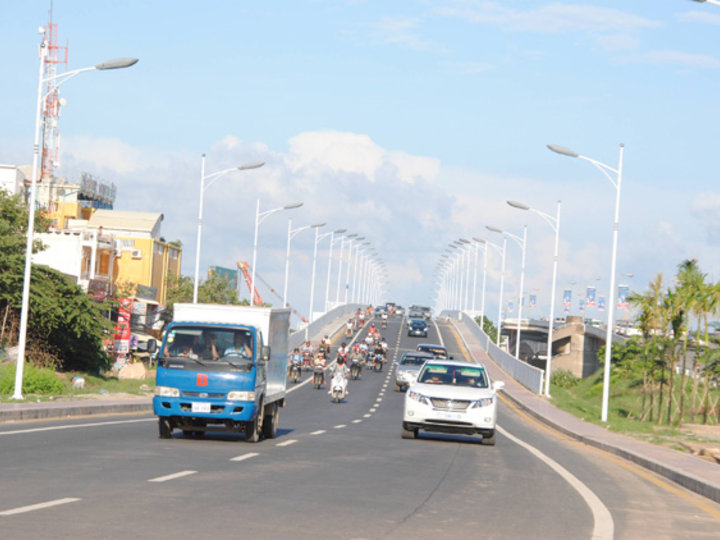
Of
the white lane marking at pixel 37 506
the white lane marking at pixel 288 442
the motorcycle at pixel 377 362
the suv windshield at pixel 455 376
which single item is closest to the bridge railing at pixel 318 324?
the motorcycle at pixel 377 362

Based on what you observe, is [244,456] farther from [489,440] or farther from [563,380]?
[563,380]

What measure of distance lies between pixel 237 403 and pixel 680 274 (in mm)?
23017

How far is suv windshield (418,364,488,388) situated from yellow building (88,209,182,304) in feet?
202

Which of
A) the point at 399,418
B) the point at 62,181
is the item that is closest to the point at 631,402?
the point at 399,418

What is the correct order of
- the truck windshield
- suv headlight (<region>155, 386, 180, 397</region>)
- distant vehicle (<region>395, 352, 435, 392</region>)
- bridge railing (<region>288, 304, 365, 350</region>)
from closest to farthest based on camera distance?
1. suv headlight (<region>155, 386, 180, 397</region>)
2. the truck windshield
3. distant vehicle (<region>395, 352, 435, 392</region>)
4. bridge railing (<region>288, 304, 365, 350</region>)

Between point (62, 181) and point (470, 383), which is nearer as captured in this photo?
point (470, 383)

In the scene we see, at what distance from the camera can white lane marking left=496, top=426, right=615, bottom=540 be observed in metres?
11.0

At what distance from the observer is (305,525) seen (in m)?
10.1

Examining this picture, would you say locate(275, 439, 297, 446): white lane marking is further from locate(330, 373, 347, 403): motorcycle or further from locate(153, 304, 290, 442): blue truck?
locate(330, 373, 347, 403): motorcycle

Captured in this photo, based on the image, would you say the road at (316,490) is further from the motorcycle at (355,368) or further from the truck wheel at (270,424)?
the motorcycle at (355,368)

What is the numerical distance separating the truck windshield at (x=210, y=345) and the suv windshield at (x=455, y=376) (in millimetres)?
5543

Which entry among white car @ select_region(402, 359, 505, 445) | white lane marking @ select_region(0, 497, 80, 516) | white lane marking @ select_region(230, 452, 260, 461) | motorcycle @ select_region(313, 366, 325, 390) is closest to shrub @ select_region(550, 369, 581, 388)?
motorcycle @ select_region(313, 366, 325, 390)

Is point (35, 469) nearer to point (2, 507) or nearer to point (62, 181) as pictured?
point (2, 507)

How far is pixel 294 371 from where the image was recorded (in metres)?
58.3
